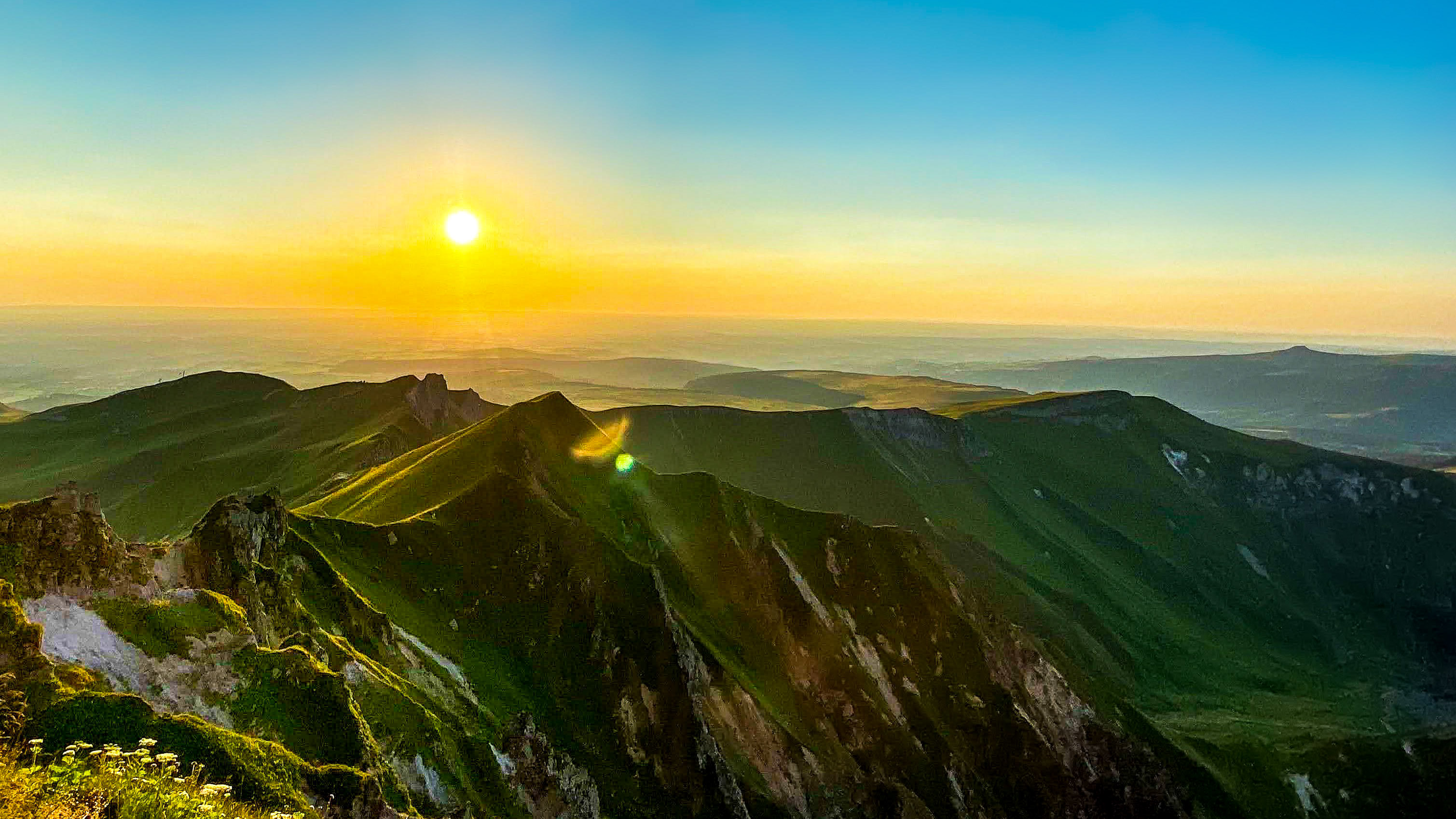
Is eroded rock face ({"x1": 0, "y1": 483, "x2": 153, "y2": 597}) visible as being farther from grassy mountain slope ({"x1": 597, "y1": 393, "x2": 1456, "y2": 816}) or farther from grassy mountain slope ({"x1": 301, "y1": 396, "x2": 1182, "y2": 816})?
grassy mountain slope ({"x1": 597, "y1": 393, "x2": 1456, "y2": 816})

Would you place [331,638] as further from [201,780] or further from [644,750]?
[644,750]

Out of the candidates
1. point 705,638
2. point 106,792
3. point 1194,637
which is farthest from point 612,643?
point 1194,637

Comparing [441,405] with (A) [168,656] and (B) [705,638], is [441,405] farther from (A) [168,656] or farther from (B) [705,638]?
(A) [168,656]

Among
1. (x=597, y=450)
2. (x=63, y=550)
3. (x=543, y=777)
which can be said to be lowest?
(x=543, y=777)

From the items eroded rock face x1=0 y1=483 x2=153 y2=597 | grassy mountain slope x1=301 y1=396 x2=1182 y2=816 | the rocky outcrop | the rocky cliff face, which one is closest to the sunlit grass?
the rocky cliff face

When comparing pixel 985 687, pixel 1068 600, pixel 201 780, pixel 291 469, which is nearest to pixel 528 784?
pixel 201 780

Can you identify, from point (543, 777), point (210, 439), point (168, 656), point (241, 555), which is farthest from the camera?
point (210, 439)

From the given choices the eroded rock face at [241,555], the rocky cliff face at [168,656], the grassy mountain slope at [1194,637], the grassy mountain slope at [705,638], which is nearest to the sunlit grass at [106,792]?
the rocky cliff face at [168,656]
